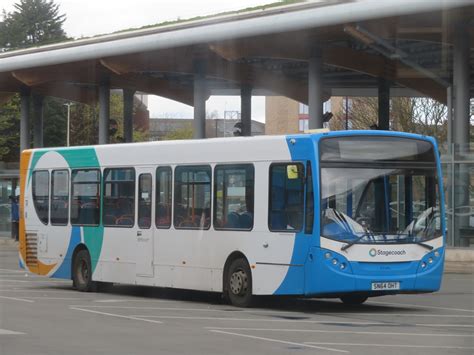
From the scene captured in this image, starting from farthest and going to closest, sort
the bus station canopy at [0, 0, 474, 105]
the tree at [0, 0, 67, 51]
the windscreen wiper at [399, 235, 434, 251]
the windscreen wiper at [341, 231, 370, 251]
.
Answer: the tree at [0, 0, 67, 51], the bus station canopy at [0, 0, 474, 105], the windscreen wiper at [399, 235, 434, 251], the windscreen wiper at [341, 231, 370, 251]

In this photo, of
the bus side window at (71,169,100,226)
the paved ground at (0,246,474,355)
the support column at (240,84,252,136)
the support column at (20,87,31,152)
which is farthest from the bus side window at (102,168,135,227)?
the support column at (20,87,31,152)

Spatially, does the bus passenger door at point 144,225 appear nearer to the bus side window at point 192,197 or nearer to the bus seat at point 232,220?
the bus side window at point 192,197

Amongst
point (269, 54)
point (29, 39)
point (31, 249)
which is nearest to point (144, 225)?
point (31, 249)

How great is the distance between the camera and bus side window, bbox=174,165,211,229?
19734 millimetres

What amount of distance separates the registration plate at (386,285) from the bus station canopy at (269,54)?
14912mm

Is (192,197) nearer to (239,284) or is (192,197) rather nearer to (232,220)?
(232,220)

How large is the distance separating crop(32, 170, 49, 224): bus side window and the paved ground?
6.30 ft

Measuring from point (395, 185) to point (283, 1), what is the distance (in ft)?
66.2

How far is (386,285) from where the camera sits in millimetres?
17656

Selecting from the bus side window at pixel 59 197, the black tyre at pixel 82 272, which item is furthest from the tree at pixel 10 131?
the black tyre at pixel 82 272

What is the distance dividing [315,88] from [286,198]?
67.3ft

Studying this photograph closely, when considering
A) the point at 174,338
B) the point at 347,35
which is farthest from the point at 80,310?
the point at 347,35

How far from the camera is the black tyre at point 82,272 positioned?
74.8 ft

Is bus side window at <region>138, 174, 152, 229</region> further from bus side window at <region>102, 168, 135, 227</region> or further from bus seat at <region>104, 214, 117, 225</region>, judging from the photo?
bus seat at <region>104, 214, 117, 225</region>
